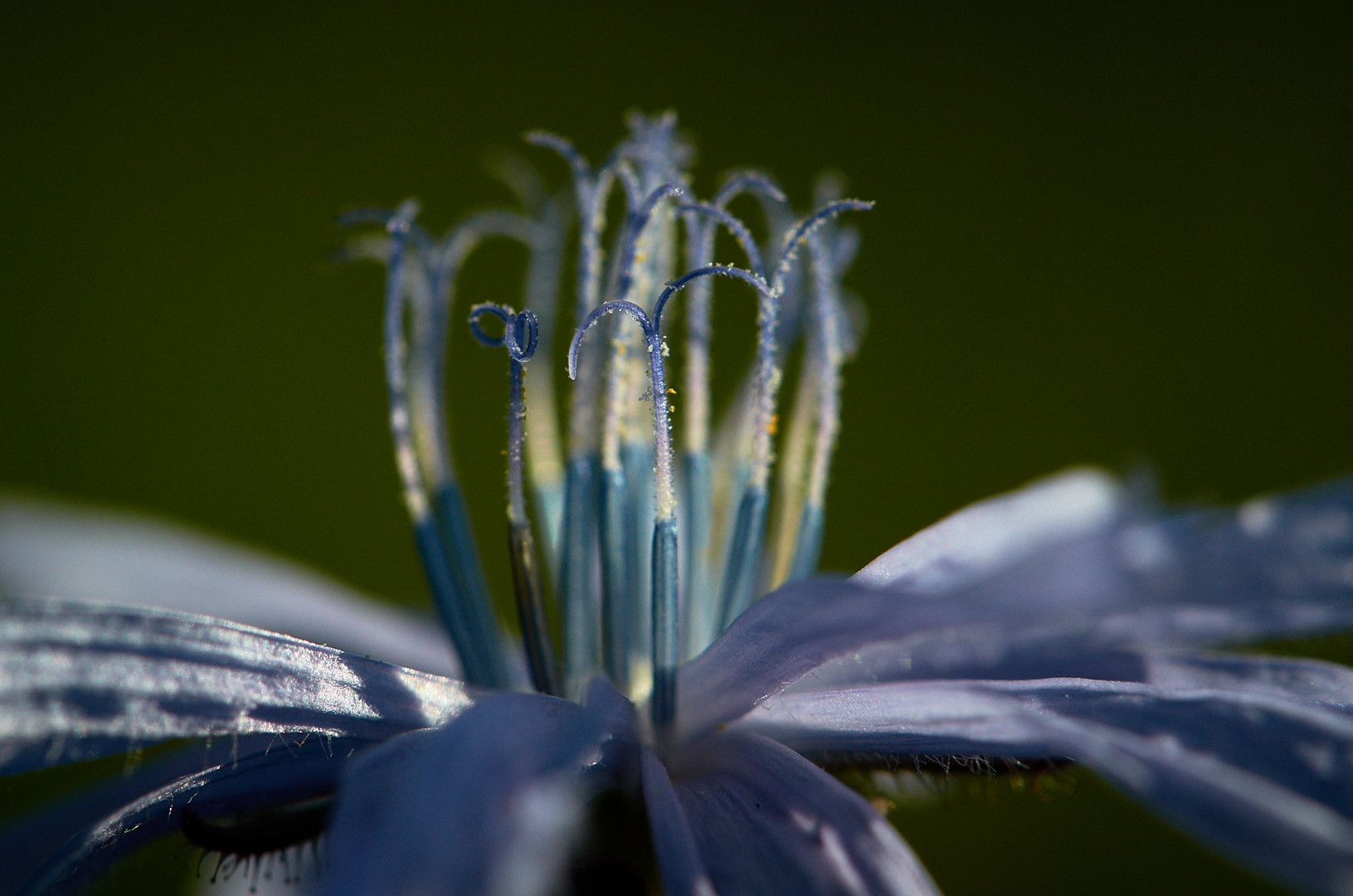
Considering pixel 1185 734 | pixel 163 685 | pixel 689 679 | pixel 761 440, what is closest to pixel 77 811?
pixel 163 685

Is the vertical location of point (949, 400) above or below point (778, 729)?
above

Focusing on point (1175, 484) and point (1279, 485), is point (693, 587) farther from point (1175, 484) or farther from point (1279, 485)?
point (1279, 485)

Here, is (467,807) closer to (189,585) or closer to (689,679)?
(689,679)

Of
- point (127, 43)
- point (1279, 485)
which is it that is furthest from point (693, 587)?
point (127, 43)

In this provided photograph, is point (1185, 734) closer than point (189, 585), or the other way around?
point (1185, 734)

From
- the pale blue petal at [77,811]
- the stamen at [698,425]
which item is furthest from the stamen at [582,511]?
the pale blue petal at [77,811]

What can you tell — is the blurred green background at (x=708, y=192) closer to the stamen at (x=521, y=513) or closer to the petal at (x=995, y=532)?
the petal at (x=995, y=532)
